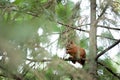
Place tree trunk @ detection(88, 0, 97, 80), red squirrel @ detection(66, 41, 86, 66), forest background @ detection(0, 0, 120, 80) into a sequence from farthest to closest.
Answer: tree trunk @ detection(88, 0, 97, 80) < red squirrel @ detection(66, 41, 86, 66) < forest background @ detection(0, 0, 120, 80)

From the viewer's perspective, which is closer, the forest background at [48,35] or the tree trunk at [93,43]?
the forest background at [48,35]

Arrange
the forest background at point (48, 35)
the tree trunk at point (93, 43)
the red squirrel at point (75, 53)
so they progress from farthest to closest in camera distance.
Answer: the tree trunk at point (93, 43) < the red squirrel at point (75, 53) < the forest background at point (48, 35)

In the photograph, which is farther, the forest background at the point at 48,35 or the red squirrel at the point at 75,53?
the red squirrel at the point at 75,53

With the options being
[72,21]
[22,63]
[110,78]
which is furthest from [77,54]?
[22,63]

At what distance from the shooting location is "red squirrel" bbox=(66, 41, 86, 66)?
2.82m

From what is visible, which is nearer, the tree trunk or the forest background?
the forest background

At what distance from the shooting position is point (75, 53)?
3031mm

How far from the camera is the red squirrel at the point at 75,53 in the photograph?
282 cm

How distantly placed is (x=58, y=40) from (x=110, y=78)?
1129mm

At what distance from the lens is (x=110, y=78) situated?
368cm

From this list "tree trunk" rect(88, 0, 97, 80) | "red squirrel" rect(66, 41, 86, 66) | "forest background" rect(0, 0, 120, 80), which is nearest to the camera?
"forest background" rect(0, 0, 120, 80)

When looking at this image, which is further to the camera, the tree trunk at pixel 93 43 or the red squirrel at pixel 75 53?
the tree trunk at pixel 93 43

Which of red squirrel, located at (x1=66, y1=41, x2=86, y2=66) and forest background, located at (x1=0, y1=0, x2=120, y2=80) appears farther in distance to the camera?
red squirrel, located at (x1=66, y1=41, x2=86, y2=66)

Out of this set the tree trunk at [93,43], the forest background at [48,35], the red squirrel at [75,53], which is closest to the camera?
the forest background at [48,35]
